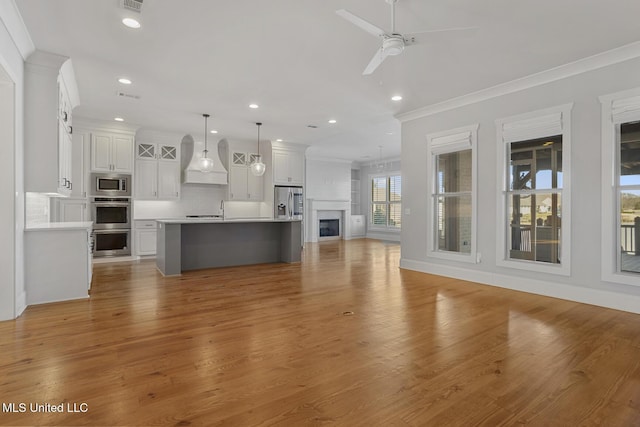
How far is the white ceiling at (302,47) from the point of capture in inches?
120

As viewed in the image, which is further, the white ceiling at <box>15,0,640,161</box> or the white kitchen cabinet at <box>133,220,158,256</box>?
the white kitchen cabinet at <box>133,220,158,256</box>

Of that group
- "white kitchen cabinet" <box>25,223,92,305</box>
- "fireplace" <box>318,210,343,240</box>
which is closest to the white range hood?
"white kitchen cabinet" <box>25,223,92,305</box>

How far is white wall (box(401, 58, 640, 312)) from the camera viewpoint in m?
3.94

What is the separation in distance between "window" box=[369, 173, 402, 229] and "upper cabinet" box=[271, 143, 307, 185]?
427 centimetres

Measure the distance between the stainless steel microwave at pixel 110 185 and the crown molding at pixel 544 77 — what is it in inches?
246

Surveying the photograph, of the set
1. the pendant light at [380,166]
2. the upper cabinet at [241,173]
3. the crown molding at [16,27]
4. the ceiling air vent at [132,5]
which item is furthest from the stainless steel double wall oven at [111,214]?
the pendant light at [380,166]

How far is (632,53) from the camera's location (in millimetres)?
3701

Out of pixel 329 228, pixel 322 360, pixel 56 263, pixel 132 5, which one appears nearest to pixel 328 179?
pixel 329 228

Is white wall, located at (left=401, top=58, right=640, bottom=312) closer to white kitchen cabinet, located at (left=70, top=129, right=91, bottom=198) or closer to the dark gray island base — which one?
the dark gray island base

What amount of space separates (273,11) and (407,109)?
11.9 ft

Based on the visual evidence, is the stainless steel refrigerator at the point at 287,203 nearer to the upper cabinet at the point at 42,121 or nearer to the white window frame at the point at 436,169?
the white window frame at the point at 436,169

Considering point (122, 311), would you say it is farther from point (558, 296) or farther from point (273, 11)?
point (558, 296)

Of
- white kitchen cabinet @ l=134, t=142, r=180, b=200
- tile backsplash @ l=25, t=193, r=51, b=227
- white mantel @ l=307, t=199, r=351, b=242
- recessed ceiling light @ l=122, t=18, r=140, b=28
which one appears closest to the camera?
recessed ceiling light @ l=122, t=18, r=140, b=28

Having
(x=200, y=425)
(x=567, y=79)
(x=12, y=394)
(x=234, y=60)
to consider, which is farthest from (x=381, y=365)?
(x=567, y=79)
